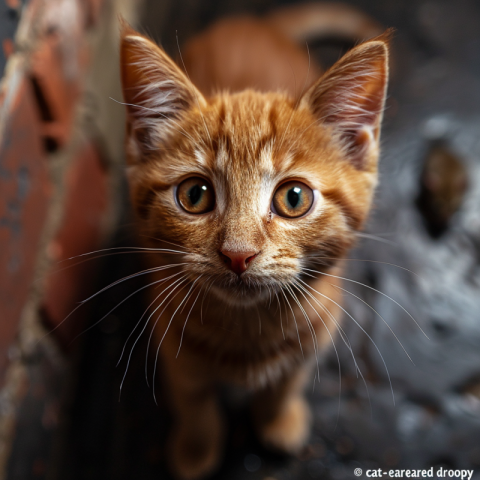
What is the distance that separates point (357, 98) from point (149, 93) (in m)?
0.37

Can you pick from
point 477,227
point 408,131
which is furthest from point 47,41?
point 477,227

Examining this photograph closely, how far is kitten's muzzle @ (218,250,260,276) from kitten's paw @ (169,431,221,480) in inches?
24.2

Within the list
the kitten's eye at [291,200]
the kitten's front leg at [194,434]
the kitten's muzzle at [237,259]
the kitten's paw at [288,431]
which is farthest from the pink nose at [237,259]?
the kitten's paw at [288,431]

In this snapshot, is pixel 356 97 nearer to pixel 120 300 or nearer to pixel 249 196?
pixel 249 196

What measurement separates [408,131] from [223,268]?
1.14 m

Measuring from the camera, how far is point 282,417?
45.2 inches

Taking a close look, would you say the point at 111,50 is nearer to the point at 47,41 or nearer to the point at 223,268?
the point at 47,41

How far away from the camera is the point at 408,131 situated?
155 centimetres

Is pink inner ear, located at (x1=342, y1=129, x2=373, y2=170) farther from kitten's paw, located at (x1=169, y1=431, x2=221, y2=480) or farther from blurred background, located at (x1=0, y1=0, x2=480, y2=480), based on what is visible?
kitten's paw, located at (x1=169, y1=431, x2=221, y2=480)

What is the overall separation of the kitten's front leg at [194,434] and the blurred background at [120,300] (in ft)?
0.15

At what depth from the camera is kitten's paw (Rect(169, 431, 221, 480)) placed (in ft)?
3.57

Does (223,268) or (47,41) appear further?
(47,41)

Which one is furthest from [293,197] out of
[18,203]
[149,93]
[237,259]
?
[18,203]

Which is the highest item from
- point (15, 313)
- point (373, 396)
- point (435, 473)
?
point (15, 313)
